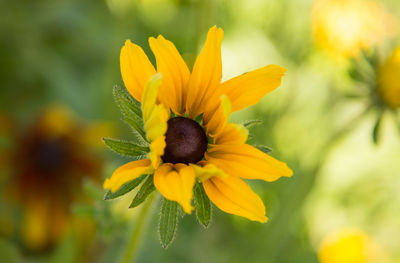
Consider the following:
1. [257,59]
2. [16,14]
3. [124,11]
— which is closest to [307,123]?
[257,59]

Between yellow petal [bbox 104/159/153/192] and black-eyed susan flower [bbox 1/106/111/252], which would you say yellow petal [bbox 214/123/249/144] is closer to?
yellow petal [bbox 104/159/153/192]

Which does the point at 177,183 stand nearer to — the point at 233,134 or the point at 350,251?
the point at 233,134

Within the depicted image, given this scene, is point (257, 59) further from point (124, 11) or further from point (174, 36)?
point (124, 11)

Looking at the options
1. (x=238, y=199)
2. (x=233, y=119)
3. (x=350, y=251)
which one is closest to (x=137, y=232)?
(x=238, y=199)

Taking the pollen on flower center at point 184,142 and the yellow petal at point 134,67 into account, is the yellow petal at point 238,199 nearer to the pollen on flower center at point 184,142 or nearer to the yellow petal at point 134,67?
the pollen on flower center at point 184,142

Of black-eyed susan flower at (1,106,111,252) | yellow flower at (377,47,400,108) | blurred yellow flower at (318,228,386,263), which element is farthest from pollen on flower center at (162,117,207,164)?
blurred yellow flower at (318,228,386,263)

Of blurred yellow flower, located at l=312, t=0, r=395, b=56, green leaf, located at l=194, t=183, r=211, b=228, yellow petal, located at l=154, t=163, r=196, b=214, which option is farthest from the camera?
blurred yellow flower, located at l=312, t=0, r=395, b=56
